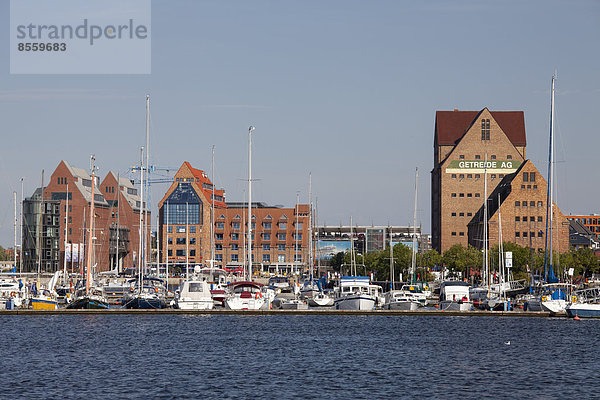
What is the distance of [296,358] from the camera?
2302 inches

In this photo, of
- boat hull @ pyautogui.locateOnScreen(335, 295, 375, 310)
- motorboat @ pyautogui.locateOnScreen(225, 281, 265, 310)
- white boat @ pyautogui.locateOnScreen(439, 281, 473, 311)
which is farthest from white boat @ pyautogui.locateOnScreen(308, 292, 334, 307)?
white boat @ pyautogui.locateOnScreen(439, 281, 473, 311)

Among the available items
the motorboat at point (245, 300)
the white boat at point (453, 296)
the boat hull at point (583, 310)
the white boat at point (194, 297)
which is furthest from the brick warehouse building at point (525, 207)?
the white boat at point (194, 297)

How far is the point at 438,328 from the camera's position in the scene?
80125mm

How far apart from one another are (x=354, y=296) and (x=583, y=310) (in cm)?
2206

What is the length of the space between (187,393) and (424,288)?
84.5 metres

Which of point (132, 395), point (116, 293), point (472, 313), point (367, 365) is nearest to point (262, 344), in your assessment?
point (367, 365)

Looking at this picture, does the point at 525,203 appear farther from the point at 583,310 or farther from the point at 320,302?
the point at 583,310

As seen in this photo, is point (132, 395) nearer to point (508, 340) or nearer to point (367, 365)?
point (367, 365)

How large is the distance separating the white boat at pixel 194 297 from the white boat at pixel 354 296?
1329 centimetres

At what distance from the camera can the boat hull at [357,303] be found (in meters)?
91.0

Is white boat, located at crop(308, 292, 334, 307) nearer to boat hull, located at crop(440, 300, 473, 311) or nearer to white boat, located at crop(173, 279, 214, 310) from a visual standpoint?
boat hull, located at crop(440, 300, 473, 311)

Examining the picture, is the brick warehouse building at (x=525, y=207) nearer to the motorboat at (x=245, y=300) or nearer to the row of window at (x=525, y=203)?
the row of window at (x=525, y=203)

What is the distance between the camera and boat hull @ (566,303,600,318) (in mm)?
85562

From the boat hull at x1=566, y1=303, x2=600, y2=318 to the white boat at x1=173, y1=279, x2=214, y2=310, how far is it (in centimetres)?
3482
